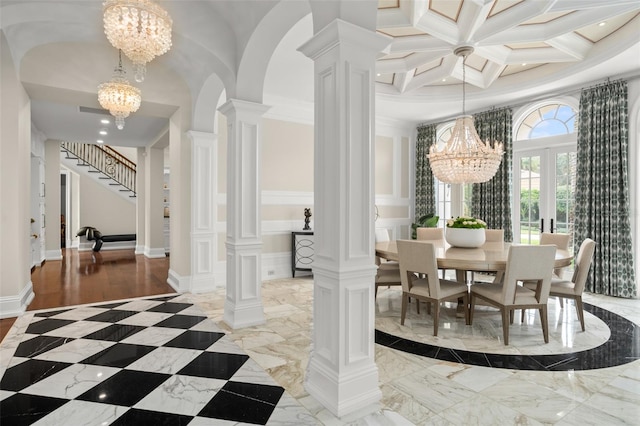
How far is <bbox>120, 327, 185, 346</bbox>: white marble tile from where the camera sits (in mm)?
3184

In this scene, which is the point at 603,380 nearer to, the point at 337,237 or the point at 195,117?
the point at 337,237

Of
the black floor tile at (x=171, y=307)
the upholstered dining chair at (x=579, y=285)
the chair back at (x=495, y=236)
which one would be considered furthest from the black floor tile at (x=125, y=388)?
the chair back at (x=495, y=236)

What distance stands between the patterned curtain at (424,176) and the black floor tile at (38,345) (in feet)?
20.7

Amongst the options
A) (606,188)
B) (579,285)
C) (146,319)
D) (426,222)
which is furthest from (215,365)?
(606,188)

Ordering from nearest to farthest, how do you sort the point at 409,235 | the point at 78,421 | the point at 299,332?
1. the point at 78,421
2. the point at 299,332
3. the point at 409,235

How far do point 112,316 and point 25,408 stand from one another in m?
1.90

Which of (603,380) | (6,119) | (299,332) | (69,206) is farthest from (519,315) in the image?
(69,206)

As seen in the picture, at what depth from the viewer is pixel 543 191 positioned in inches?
230

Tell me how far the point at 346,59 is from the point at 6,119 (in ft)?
13.0

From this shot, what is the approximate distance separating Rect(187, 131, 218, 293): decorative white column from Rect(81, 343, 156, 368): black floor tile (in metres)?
2.00

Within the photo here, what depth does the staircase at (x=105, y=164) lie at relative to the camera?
393 inches

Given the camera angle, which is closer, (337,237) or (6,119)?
(337,237)

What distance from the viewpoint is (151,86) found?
191 inches

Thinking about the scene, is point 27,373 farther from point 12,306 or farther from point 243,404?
point 12,306
